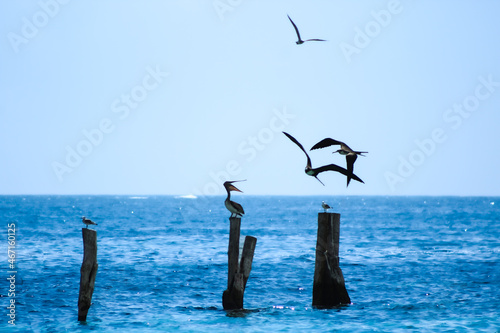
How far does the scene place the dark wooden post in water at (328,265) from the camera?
16.6 m

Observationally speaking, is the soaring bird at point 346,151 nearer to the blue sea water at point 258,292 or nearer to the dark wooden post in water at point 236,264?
the dark wooden post in water at point 236,264

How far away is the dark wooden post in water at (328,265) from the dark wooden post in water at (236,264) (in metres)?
1.78

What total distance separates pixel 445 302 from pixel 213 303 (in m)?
7.28

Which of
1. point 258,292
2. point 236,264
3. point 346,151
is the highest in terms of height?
point 346,151

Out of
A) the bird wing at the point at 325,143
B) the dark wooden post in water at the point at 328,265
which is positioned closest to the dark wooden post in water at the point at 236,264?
the dark wooden post in water at the point at 328,265

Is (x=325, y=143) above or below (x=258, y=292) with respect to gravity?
above

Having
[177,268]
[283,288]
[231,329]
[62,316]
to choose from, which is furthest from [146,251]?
[231,329]

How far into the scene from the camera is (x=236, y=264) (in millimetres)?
16516

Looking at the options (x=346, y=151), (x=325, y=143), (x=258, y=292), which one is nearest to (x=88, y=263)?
(x=325, y=143)

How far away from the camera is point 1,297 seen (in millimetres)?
20312

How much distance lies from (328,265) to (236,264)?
2.41 meters

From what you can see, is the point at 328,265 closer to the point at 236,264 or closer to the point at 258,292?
the point at 236,264

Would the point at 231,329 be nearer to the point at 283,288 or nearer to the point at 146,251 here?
the point at 283,288

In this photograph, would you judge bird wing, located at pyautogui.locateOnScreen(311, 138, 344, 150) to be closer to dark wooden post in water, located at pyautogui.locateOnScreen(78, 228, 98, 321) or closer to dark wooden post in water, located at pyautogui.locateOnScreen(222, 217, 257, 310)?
dark wooden post in water, located at pyautogui.locateOnScreen(222, 217, 257, 310)
